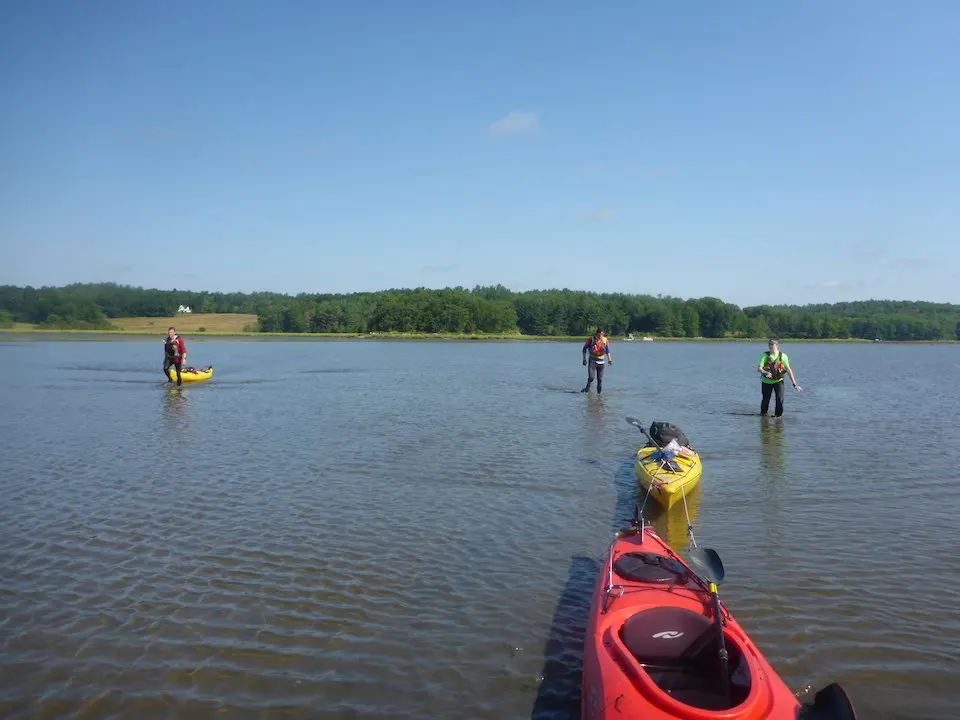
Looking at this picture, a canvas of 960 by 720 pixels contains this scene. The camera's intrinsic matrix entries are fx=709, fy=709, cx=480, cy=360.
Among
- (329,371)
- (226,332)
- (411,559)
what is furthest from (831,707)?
(226,332)

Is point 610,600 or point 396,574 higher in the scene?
point 610,600

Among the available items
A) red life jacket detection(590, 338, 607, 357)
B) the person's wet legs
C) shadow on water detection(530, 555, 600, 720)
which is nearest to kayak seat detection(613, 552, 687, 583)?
shadow on water detection(530, 555, 600, 720)

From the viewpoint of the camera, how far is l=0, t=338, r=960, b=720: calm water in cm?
568

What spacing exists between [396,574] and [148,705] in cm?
305

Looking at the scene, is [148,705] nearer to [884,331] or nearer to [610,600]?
[610,600]

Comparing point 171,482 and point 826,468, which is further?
point 826,468

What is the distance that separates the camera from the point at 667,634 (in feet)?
17.7

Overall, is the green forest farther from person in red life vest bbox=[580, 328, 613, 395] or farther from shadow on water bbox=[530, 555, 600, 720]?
shadow on water bbox=[530, 555, 600, 720]

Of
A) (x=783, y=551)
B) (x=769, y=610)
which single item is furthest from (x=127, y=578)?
(x=783, y=551)

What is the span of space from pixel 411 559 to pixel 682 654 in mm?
3898

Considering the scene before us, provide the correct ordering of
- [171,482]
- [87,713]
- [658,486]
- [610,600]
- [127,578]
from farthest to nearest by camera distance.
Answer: [171,482]
[658,486]
[127,578]
[610,600]
[87,713]

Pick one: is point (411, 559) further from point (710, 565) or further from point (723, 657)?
point (723, 657)

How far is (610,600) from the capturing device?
5852 millimetres

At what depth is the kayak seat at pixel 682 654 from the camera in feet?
16.3
